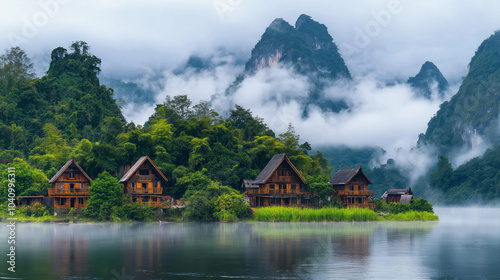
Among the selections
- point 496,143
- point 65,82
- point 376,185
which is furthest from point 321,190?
point 496,143

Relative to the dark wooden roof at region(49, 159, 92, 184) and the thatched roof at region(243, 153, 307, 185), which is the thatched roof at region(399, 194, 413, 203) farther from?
the dark wooden roof at region(49, 159, 92, 184)

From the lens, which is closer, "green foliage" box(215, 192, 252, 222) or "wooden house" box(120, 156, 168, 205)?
"green foliage" box(215, 192, 252, 222)

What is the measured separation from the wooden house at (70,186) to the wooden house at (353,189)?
91.5 feet

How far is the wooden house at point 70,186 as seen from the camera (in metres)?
60.5

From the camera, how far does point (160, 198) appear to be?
208ft

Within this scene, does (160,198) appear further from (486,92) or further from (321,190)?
(486,92)

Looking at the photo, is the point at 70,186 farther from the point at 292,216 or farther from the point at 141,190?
the point at 292,216

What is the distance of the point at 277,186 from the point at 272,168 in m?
2.08

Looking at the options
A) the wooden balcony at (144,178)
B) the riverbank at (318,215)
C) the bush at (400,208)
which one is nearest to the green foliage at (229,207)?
the riverbank at (318,215)

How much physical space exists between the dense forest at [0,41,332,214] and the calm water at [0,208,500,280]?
2244 centimetres

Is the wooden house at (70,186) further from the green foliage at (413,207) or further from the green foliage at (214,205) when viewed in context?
the green foliage at (413,207)

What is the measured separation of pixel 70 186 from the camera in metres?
61.0

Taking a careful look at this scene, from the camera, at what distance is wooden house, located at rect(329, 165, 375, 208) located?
6906 cm

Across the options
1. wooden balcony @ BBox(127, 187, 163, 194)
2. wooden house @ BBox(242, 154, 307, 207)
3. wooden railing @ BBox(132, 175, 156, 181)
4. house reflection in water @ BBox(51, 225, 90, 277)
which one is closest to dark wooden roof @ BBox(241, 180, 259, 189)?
wooden house @ BBox(242, 154, 307, 207)
